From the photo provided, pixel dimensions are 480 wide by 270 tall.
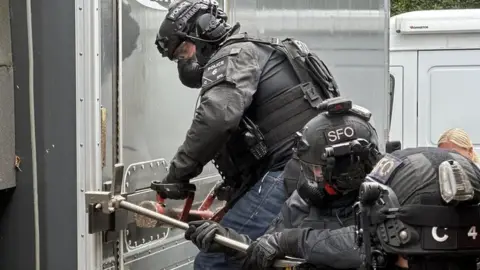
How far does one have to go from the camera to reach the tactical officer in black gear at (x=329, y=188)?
2.63m

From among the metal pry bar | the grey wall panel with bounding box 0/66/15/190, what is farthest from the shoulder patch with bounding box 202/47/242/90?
the grey wall panel with bounding box 0/66/15/190

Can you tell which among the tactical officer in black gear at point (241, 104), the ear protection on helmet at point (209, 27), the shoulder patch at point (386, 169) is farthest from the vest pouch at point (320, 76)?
the shoulder patch at point (386, 169)

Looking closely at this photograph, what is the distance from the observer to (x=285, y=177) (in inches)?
129

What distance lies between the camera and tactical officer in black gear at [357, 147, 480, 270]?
6.27ft

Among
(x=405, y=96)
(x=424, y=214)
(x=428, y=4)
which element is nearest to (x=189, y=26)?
(x=424, y=214)

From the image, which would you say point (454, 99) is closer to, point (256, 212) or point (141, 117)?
point (256, 212)

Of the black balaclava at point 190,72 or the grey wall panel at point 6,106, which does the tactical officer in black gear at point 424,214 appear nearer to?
the grey wall panel at point 6,106

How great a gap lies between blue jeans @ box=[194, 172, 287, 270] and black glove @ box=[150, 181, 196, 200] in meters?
0.24

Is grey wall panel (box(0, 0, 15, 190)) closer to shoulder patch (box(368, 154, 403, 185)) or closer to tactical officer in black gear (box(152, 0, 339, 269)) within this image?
tactical officer in black gear (box(152, 0, 339, 269))

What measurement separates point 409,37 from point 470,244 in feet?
18.7

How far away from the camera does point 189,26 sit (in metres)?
3.61

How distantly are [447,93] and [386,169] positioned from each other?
5.49 m

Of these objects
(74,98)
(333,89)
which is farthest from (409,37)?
(74,98)

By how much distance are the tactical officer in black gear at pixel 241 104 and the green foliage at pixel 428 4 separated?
1462 centimetres
